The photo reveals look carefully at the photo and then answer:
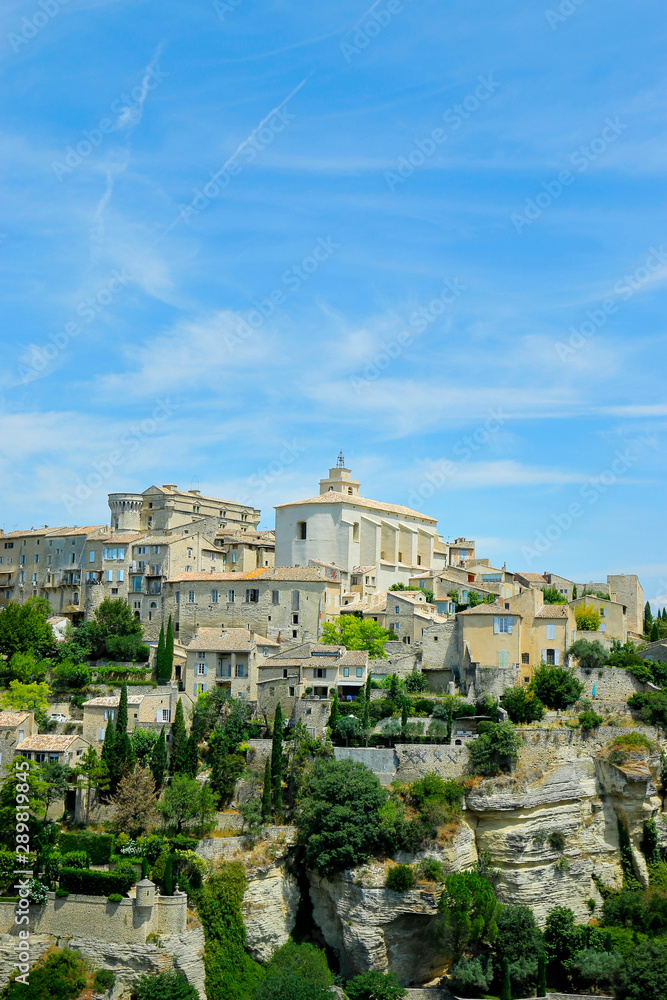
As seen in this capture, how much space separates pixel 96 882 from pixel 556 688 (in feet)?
84.4

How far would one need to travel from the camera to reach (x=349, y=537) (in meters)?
78.6

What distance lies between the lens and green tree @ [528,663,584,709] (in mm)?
58500

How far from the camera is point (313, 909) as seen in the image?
53906 millimetres

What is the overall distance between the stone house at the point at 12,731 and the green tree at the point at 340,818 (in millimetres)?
15323

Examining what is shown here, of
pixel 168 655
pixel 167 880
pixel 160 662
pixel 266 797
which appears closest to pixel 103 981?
pixel 167 880

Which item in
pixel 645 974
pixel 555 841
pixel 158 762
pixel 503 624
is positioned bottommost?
pixel 645 974

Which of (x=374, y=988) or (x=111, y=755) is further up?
(x=111, y=755)

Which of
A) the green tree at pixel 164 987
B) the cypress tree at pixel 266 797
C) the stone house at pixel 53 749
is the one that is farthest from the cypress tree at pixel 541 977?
the stone house at pixel 53 749

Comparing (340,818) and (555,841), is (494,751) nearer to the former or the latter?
(555,841)

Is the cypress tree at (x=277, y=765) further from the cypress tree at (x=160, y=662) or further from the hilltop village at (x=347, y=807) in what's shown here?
the cypress tree at (x=160, y=662)

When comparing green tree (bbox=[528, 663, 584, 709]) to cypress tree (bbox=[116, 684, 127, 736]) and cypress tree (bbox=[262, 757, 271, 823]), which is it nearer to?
cypress tree (bbox=[262, 757, 271, 823])

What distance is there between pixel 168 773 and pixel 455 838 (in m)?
15.1

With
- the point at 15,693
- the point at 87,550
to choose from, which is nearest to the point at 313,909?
the point at 15,693

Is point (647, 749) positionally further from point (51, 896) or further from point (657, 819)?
point (51, 896)
